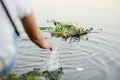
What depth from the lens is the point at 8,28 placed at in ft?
5.53

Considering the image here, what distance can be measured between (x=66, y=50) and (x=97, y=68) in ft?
5.10

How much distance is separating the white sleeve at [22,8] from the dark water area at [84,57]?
434 centimetres

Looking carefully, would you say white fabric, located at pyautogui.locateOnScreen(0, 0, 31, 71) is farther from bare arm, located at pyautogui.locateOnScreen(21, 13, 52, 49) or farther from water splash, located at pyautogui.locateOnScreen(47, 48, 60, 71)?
water splash, located at pyautogui.locateOnScreen(47, 48, 60, 71)

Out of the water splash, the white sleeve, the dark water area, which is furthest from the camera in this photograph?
the water splash

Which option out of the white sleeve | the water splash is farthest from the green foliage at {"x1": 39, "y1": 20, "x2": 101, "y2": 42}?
the white sleeve

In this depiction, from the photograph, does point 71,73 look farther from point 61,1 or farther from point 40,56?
point 61,1

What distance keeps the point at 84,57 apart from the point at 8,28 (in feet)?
18.6

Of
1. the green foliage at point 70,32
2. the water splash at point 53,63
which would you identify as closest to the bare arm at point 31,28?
the water splash at point 53,63

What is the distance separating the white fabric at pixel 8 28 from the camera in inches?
64.9

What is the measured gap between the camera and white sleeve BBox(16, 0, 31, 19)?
165cm

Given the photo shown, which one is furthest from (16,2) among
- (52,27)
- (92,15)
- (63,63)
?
(92,15)

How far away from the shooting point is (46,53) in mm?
7660

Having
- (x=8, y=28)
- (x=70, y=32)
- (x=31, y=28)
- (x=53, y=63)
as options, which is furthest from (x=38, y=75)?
(x=8, y=28)

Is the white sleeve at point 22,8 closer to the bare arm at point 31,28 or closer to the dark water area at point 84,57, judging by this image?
the bare arm at point 31,28
